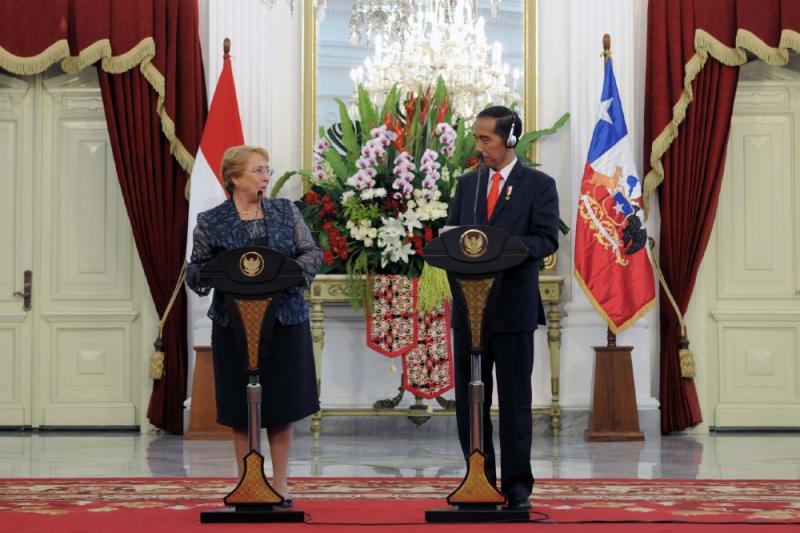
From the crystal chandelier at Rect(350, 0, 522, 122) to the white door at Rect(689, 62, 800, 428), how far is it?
163 centimetres

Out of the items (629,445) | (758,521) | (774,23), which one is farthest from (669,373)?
(758,521)

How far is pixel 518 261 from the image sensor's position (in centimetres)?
395

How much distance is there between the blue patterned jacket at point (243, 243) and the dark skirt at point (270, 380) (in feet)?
0.18

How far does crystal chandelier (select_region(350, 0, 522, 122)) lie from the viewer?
26.2 ft

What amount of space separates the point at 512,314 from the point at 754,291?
466 centimetres

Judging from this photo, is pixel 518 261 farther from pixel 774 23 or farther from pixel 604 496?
pixel 774 23

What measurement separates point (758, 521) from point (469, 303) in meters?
1.12

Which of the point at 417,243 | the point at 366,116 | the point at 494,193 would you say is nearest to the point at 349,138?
the point at 366,116

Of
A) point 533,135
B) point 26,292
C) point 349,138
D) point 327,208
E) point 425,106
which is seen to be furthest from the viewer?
point 26,292

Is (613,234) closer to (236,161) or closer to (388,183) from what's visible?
(388,183)

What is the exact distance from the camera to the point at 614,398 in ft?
24.6

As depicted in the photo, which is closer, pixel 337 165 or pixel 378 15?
pixel 378 15

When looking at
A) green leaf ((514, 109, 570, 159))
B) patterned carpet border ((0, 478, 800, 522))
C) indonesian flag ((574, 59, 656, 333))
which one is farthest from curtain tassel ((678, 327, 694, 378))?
patterned carpet border ((0, 478, 800, 522))

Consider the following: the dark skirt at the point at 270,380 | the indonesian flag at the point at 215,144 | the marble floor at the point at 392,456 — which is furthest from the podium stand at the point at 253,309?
the indonesian flag at the point at 215,144
